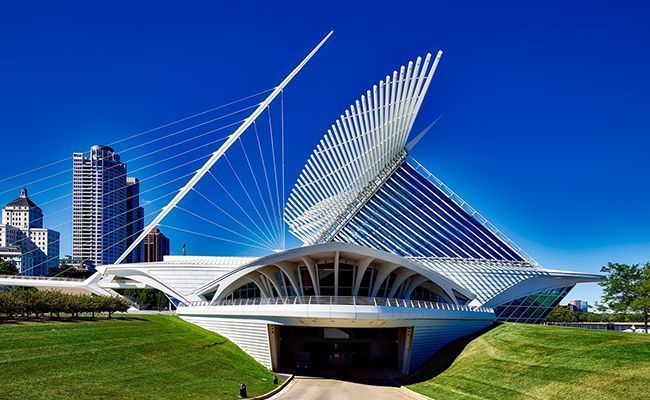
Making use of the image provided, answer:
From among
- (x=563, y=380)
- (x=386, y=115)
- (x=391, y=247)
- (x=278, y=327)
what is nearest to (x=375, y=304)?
(x=278, y=327)

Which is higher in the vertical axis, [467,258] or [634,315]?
[467,258]

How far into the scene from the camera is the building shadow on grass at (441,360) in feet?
114

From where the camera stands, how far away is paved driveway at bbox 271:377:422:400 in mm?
29953

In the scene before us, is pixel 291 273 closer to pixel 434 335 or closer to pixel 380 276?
pixel 380 276

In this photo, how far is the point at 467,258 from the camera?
51719 millimetres

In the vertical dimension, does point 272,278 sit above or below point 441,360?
above

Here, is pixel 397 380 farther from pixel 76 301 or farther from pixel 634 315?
pixel 634 315

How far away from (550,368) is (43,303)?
32.0 meters

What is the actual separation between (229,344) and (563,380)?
80.3 ft

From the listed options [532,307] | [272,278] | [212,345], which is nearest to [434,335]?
[272,278]

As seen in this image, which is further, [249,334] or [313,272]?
[313,272]

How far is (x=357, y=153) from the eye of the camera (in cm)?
5441

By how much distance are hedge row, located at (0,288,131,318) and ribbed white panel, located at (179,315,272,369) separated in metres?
9.32

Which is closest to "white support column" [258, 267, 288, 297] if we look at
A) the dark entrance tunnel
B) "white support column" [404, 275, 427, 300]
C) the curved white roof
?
the curved white roof
